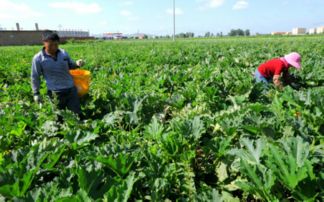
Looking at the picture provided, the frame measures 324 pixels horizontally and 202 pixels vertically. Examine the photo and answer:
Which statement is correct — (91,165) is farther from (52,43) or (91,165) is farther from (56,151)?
(52,43)

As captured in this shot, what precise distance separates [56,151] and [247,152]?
153cm

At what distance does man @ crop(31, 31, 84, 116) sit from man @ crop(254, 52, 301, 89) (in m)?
3.49

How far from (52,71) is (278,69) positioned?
158 inches

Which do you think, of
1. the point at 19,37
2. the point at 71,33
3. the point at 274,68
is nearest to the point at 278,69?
the point at 274,68

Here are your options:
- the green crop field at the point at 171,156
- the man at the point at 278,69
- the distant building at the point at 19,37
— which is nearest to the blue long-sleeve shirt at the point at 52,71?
the green crop field at the point at 171,156

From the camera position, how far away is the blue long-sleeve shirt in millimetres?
5383

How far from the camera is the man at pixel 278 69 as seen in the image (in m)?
6.08

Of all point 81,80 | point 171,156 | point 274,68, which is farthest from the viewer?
point 274,68

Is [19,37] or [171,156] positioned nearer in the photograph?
[171,156]

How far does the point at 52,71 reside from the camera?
215 inches

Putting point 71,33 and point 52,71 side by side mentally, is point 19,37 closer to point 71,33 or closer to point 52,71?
point 71,33

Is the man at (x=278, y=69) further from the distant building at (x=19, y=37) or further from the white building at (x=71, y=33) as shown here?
the white building at (x=71, y=33)

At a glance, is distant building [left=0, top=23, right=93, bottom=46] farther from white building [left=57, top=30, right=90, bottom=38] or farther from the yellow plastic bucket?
the yellow plastic bucket

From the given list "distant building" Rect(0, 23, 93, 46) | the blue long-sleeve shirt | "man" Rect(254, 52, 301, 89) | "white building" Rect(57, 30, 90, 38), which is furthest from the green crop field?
"white building" Rect(57, 30, 90, 38)
